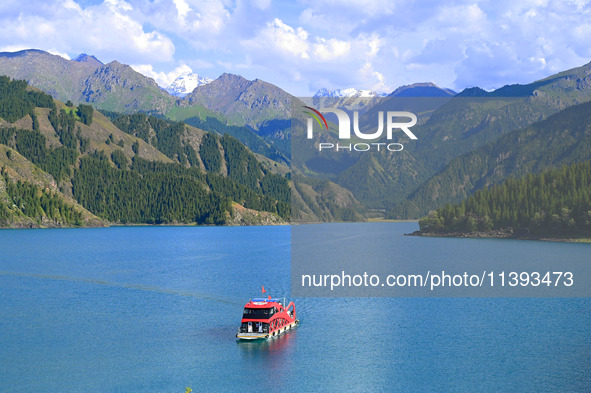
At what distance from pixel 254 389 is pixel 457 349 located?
28134 mm

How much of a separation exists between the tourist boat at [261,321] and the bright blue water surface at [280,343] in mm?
1887

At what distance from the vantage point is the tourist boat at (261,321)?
72875mm

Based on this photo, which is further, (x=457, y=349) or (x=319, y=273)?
(x=319, y=273)

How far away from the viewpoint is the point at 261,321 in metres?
73.7

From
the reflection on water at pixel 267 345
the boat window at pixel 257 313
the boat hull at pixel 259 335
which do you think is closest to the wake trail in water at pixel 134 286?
the boat hull at pixel 259 335

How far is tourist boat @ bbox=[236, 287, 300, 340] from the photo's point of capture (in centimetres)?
7288

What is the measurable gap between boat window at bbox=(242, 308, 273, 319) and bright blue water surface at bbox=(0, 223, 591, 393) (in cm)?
410

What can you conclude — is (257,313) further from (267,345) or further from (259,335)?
(267,345)

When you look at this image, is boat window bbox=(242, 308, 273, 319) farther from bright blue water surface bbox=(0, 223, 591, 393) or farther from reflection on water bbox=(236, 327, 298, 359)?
bright blue water surface bbox=(0, 223, 591, 393)

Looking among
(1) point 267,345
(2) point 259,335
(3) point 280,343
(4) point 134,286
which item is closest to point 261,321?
(2) point 259,335

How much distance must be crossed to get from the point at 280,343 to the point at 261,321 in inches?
155

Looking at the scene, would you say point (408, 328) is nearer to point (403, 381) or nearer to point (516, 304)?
point (403, 381)

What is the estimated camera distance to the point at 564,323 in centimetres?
8369

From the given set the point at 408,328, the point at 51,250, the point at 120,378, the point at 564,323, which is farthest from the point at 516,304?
the point at 51,250
